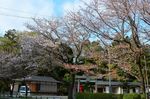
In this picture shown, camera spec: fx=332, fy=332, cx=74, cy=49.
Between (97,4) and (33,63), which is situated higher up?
(97,4)

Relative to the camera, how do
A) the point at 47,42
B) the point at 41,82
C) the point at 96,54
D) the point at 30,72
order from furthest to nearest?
the point at 41,82
the point at 30,72
the point at 47,42
the point at 96,54

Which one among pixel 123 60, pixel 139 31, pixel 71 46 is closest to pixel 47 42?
pixel 71 46

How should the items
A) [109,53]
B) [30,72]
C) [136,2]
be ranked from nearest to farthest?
[136,2] < [109,53] < [30,72]

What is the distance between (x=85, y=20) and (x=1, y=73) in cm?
1998

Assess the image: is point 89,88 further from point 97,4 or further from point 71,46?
point 97,4

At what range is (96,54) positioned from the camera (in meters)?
24.8

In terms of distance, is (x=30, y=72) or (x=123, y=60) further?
(x=30, y=72)

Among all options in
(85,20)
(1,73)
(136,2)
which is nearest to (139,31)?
(136,2)

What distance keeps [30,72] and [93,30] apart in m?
17.9

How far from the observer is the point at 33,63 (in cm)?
3434

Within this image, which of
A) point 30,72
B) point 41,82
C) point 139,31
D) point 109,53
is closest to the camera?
point 139,31

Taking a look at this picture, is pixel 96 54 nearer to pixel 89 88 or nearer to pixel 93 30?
pixel 93 30

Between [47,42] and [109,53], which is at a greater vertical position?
[47,42]

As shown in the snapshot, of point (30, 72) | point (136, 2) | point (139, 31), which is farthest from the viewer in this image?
point (30, 72)
